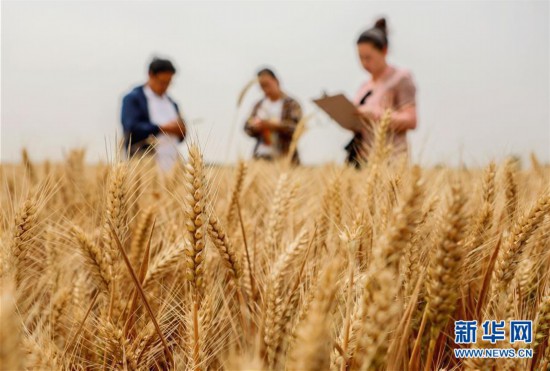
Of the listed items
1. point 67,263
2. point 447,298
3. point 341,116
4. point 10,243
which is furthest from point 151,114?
point 447,298

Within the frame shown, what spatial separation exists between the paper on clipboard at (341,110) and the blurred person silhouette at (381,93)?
57mm

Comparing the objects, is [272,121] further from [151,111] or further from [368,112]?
[368,112]

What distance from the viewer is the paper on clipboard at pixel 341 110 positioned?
2.49 metres

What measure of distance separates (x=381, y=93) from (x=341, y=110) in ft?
1.71

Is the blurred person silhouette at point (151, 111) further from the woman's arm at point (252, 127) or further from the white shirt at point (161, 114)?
the woman's arm at point (252, 127)

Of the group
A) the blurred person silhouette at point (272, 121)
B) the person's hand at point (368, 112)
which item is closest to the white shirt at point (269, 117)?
the blurred person silhouette at point (272, 121)

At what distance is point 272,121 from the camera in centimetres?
493

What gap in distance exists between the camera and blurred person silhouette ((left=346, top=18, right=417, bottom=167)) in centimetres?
291

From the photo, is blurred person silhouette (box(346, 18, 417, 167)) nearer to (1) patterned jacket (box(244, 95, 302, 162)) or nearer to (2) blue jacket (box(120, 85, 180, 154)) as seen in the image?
(1) patterned jacket (box(244, 95, 302, 162))

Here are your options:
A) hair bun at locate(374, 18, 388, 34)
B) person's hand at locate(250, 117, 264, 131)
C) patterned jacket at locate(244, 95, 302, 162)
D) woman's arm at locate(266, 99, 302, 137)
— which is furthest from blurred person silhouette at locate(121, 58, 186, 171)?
hair bun at locate(374, 18, 388, 34)

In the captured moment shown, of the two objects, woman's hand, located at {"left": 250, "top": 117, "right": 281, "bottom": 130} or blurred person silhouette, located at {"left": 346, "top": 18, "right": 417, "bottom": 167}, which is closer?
blurred person silhouette, located at {"left": 346, "top": 18, "right": 417, "bottom": 167}

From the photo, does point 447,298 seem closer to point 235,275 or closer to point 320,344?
point 320,344

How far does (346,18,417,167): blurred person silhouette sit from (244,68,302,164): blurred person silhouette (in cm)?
166

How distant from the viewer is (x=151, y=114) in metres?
4.32
